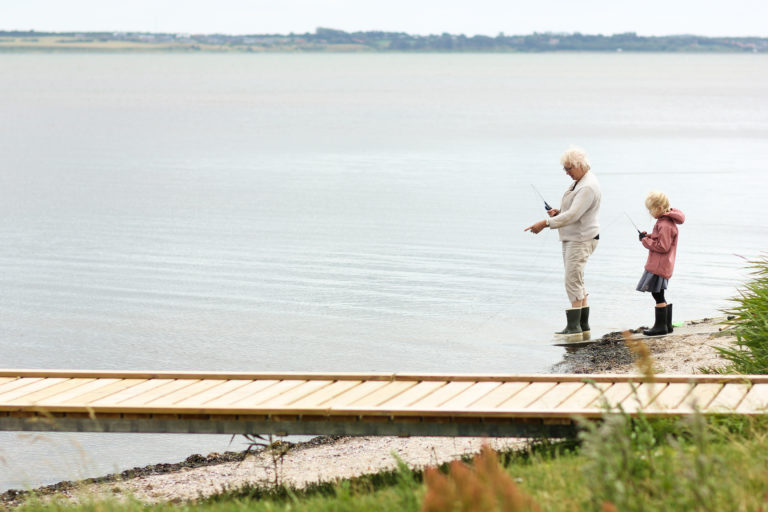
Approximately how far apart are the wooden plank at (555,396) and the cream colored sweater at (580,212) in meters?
3.61

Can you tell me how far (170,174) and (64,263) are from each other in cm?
1377

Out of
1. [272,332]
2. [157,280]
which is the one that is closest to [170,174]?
[157,280]

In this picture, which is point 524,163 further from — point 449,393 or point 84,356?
point 449,393

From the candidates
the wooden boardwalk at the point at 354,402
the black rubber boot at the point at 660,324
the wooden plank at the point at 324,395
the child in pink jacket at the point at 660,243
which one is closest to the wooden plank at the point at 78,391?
the wooden boardwalk at the point at 354,402

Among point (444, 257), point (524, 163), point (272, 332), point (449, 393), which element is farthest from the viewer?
point (524, 163)

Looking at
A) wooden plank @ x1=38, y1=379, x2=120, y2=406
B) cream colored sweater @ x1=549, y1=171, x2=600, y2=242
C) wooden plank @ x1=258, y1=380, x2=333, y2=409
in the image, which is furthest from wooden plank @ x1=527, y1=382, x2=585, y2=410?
cream colored sweater @ x1=549, y1=171, x2=600, y2=242

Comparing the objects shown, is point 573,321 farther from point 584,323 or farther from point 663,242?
point 663,242

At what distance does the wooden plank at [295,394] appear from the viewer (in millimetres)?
6611

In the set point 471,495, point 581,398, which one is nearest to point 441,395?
point 581,398

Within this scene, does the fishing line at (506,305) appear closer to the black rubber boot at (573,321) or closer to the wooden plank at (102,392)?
the black rubber boot at (573,321)

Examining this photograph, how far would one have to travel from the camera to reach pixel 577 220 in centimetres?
1045

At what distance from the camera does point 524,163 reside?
3431cm

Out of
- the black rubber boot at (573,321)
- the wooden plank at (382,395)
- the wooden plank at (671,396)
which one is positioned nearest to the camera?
the wooden plank at (671,396)

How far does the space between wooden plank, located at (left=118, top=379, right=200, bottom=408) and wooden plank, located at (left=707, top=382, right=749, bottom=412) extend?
356 centimetres
